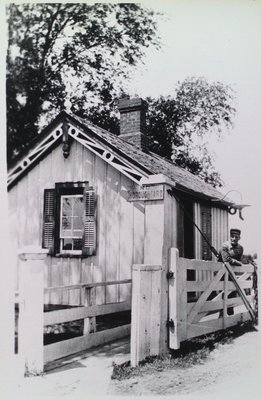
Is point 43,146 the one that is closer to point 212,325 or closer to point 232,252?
point 232,252

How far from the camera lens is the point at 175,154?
5.20 meters

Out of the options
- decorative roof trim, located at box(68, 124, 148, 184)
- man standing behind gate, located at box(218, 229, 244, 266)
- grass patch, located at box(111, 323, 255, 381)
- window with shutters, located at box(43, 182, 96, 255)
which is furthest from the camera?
window with shutters, located at box(43, 182, 96, 255)

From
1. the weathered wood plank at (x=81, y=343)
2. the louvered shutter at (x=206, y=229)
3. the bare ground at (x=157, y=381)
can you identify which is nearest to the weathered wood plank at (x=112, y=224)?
the weathered wood plank at (x=81, y=343)

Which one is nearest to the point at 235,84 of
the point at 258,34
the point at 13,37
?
the point at 258,34

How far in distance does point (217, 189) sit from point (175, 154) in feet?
2.53

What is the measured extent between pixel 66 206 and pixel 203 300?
2418 mm

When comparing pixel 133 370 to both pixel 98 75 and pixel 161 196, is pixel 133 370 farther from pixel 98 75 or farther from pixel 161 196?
pixel 98 75

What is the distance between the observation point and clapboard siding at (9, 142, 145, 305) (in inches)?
221

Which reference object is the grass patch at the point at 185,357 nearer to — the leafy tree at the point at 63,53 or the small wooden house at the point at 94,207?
the small wooden house at the point at 94,207

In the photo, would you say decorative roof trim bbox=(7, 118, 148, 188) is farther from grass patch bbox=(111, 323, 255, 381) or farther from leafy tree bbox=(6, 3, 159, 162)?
grass patch bbox=(111, 323, 255, 381)

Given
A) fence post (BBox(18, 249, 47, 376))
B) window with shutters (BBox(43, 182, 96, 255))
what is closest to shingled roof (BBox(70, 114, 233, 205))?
window with shutters (BBox(43, 182, 96, 255))

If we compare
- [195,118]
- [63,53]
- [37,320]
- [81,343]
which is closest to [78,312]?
[81,343]

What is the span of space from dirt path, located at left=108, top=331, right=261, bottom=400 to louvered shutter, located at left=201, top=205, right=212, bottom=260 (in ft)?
5.94

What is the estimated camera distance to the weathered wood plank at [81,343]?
4.07 meters
